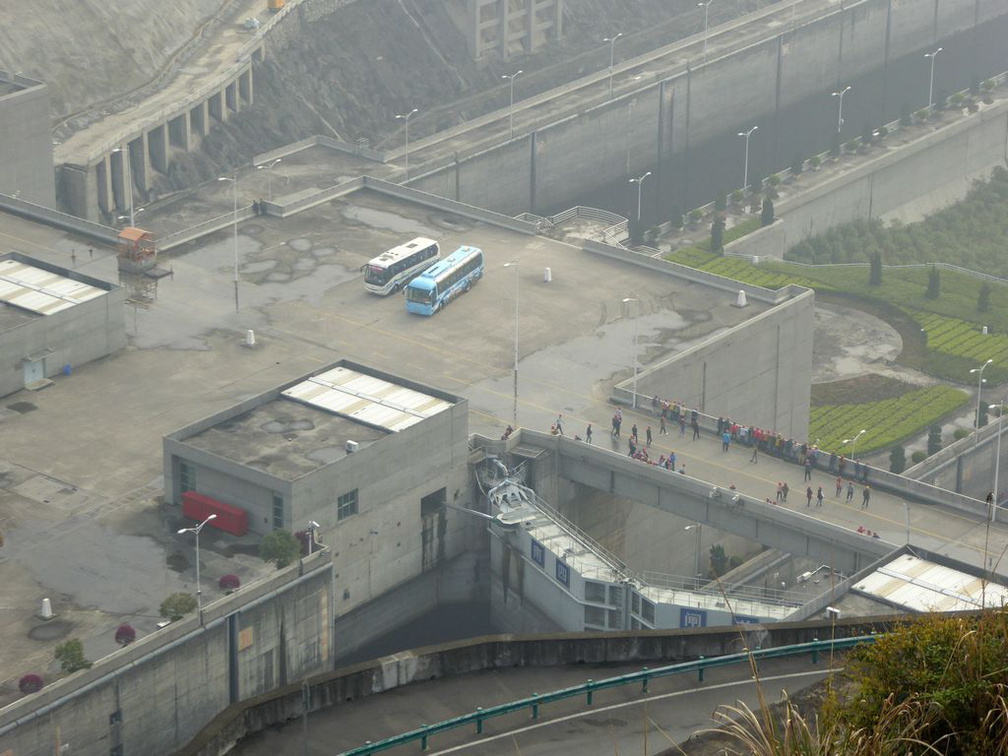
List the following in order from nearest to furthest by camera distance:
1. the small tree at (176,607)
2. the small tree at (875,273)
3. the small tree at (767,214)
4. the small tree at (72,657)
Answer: the small tree at (72,657), the small tree at (176,607), the small tree at (875,273), the small tree at (767,214)

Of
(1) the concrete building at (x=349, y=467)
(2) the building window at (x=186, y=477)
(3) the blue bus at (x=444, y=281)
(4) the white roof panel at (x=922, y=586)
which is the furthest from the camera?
(3) the blue bus at (x=444, y=281)

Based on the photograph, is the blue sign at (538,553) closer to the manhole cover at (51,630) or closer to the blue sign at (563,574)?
the blue sign at (563,574)

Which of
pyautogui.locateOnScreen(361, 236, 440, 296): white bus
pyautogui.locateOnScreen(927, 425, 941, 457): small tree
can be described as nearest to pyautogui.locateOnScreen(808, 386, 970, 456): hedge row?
pyautogui.locateOnScreen(927, 425, 941, 457): small tree

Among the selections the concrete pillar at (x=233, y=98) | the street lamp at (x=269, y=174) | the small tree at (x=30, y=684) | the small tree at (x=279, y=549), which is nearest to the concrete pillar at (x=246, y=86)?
the concrete pillar at (x=233, y=98)

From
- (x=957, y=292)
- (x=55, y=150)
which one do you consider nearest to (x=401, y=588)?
(x=55, y=150)

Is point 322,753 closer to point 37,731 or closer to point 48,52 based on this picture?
point 37,731

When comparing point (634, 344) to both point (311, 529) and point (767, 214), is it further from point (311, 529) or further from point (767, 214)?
point (767, 214)
